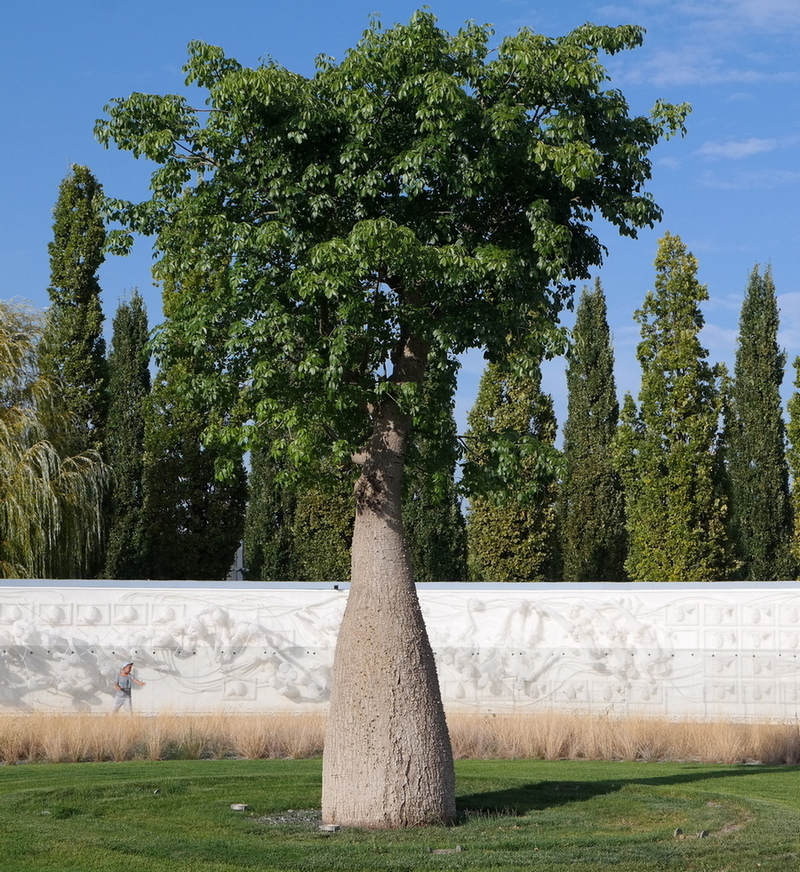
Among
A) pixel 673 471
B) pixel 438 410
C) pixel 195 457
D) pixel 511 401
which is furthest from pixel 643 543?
pixel 438 410

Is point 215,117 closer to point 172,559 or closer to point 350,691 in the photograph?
point 350,691

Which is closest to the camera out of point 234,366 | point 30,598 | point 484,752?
point 234,366

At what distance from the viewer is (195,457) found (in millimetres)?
29969

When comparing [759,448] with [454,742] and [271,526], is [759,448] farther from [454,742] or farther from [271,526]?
[454,742]

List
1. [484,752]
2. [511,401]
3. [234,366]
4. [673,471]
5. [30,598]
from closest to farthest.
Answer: [234,366], [484,752], [30,598], [673,471], [511,401]

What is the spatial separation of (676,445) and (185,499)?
12783mm

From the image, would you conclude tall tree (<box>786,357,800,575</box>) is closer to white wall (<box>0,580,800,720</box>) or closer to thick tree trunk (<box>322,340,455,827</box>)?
white wall (<box>0,580,800,720</box>)

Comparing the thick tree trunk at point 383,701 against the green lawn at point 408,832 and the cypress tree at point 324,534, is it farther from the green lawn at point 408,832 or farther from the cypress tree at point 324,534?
the cypress tree at point 324,534

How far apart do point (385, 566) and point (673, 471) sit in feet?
68.4

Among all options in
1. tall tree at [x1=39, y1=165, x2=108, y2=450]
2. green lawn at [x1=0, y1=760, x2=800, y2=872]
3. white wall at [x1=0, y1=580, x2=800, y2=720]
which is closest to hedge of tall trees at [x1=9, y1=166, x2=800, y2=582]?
tall tree at [x1=39, y1=165, x2=108, y2=450]

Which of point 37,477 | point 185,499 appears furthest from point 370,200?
point 185,499

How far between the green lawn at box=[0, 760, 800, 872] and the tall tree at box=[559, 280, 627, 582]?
20450 millimetres

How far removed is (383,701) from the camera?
9.16 metres

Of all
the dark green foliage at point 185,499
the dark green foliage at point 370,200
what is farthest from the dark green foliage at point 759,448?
the dark green foliage at point 370,200
